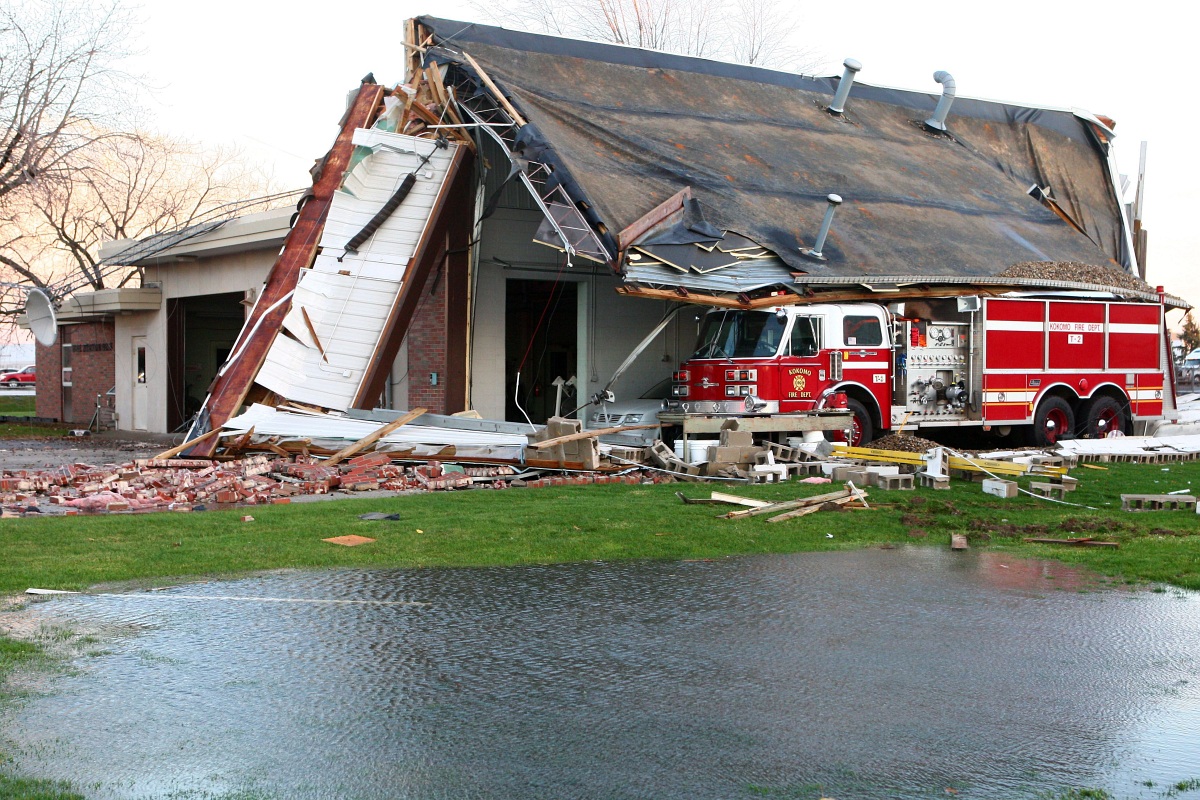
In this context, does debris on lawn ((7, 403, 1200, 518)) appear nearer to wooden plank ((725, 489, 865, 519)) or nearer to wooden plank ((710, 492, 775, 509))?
wooden plank ((725, 489, 865, 519))

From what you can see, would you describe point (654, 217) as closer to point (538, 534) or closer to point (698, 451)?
point (698, 451)

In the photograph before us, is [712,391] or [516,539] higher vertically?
[712,391]

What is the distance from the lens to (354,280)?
64.5 ft

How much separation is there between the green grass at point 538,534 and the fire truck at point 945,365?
456 cm

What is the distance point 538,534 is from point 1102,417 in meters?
15.6

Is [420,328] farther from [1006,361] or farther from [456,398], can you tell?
[1006,361]

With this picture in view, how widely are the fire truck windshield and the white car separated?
129cm

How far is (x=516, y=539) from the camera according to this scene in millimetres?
10461

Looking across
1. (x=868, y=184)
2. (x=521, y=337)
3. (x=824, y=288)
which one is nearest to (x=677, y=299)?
(x=824, y=288)

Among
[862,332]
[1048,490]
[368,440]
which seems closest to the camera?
[1048,490]

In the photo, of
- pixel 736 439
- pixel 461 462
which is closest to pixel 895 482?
pixel 736 439

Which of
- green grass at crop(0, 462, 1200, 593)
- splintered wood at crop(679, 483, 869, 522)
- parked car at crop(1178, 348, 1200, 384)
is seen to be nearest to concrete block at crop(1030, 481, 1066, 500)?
green grass at crop(0, 462, 1200, 593)

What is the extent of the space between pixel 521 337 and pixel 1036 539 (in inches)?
727

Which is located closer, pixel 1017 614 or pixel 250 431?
pixel 1017 614
